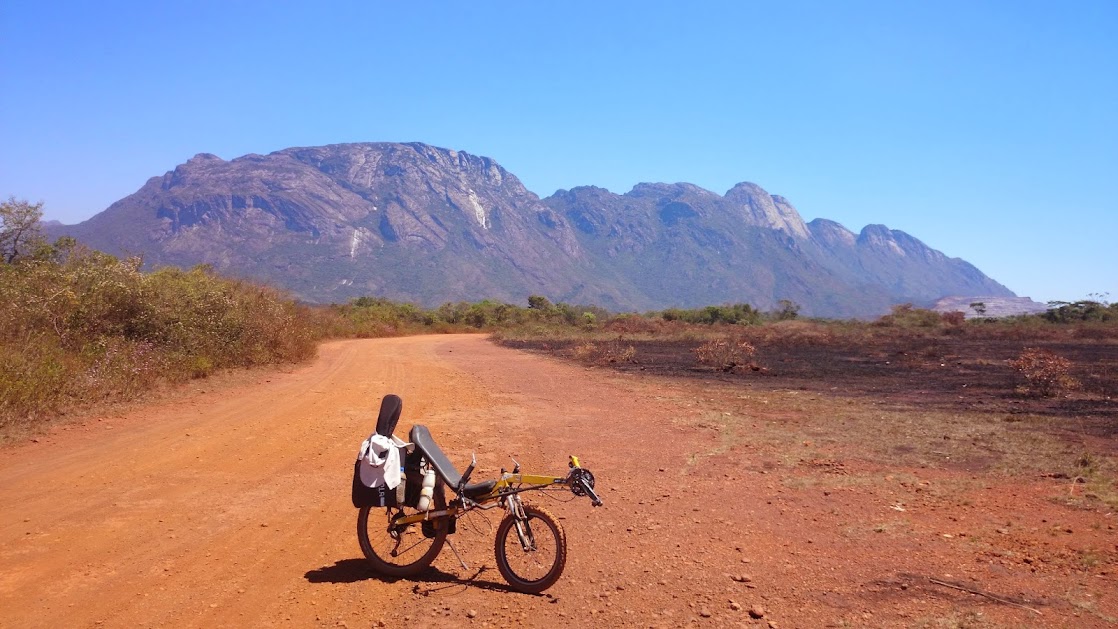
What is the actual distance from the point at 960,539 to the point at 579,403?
9070 millimetres

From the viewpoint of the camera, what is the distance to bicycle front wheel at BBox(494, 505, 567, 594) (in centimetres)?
489

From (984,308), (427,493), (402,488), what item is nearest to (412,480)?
(402,488)

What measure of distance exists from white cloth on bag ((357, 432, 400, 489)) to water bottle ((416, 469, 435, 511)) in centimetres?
19

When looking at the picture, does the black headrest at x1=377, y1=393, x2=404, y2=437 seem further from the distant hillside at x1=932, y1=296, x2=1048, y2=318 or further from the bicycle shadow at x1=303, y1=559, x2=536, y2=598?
the distant hillside at x1=932, y1=296, x2=1048, y2=318

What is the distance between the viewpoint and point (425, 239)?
134m

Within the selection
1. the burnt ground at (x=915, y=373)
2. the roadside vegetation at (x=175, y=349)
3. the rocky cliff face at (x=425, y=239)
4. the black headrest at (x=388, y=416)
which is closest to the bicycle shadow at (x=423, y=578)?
the black headrest at (x=388, y=416)

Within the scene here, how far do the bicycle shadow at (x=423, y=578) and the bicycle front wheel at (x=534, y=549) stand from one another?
97 mm

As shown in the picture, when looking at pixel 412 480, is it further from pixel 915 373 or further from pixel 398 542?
pixel 915 373

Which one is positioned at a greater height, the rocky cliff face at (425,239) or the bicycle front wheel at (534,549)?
the rocky cliff face at (425,239)

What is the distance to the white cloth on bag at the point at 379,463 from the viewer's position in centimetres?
493

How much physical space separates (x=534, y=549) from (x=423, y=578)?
0.92 meters

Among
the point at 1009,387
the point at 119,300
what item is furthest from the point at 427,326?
the point at 1009,387

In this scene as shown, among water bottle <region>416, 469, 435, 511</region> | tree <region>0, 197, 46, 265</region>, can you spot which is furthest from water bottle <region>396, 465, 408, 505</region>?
tree <region>0, 197, 46, 265</region>

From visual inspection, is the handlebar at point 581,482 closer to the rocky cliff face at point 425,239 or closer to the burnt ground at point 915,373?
the burnt ground at point 915,373
